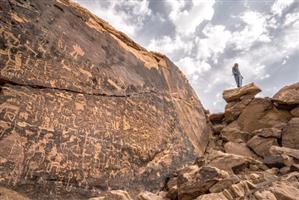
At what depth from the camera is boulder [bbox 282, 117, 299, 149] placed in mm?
7469

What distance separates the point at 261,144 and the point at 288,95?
245cm

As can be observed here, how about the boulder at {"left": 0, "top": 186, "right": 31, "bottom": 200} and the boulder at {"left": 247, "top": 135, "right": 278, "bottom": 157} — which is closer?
the boulder at {"left": 0, "top": 186, "right": 31, "bottom": 200}

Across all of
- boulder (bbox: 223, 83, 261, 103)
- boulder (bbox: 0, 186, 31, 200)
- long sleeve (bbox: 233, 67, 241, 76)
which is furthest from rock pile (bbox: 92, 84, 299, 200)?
long sleeve (bbox: 233, 67, 241, 76)

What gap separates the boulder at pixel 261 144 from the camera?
303 inches

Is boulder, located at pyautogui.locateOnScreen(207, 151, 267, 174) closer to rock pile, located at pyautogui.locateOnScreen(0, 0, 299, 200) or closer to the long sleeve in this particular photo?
rock pile, located at pyautogui.locateOnScreen(0, 0, 299, 200)

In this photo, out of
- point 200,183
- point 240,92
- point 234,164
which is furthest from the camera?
point 240,92

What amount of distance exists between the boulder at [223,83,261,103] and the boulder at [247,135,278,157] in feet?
8.94

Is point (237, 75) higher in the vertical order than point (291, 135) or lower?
higher

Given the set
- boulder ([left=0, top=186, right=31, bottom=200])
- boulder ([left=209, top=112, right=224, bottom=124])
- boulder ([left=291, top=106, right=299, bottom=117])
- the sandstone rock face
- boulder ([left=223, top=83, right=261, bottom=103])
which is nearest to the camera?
boulder ([left=0, top=186, right=31, bottom=200])

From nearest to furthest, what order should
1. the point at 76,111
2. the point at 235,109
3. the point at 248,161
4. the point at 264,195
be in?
the point at 264,195
the point at 76,111
the point at 248,161
the point at 235,109

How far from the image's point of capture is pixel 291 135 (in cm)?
767

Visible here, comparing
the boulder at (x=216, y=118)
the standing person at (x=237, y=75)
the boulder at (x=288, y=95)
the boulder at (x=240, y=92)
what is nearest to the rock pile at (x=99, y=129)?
the boulder at (x=288, y=95)

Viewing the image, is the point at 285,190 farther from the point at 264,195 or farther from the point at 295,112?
the point at 295,112

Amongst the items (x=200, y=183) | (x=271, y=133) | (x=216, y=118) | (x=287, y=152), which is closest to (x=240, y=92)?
(x=216, y=118)
